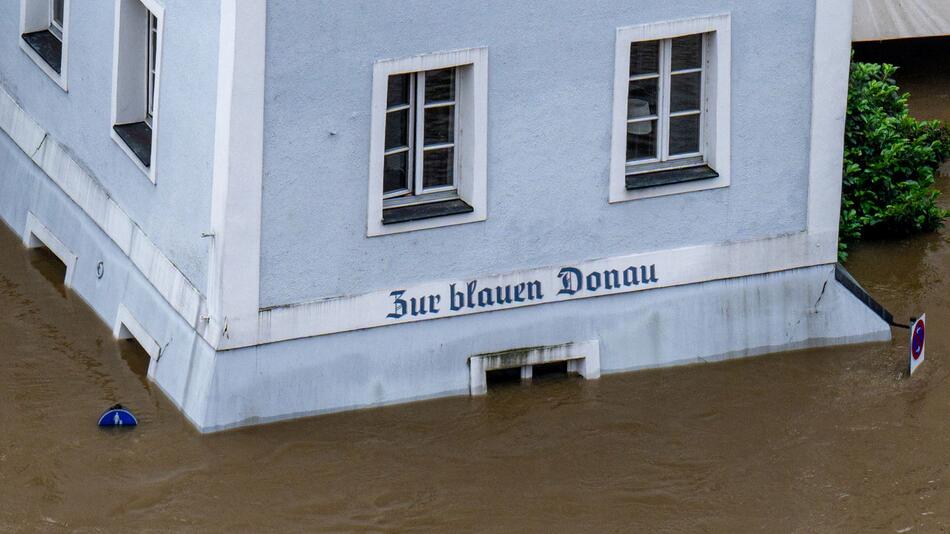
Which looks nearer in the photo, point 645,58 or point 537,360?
point 645,58

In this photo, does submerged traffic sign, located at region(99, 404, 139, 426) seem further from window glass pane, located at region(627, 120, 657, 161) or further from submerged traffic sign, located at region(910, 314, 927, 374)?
submerged traffic sign, located at region(910, 314, 927, 374)

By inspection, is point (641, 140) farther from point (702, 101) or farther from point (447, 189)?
point (447, 189)

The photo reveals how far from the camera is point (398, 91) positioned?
1540 centimetres

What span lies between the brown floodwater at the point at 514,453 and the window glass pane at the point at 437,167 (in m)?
1.75

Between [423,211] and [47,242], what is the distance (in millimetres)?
4340

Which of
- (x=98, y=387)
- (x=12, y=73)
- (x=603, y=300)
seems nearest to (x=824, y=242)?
(x=603, y=300)

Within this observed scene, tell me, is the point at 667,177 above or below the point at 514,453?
above

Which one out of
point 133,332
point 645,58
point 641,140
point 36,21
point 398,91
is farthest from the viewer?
point 36,21

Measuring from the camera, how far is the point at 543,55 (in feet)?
50.8

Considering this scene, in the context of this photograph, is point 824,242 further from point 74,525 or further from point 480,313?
point 74,525

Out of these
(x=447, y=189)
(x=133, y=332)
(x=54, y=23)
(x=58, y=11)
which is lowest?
(x=133, y=332)

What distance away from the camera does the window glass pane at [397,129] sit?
15461 mm

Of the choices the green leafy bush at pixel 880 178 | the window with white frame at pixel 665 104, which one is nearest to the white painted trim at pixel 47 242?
the window with white frame at pixel 665 104

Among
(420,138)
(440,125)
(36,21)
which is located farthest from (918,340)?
(36,21)
